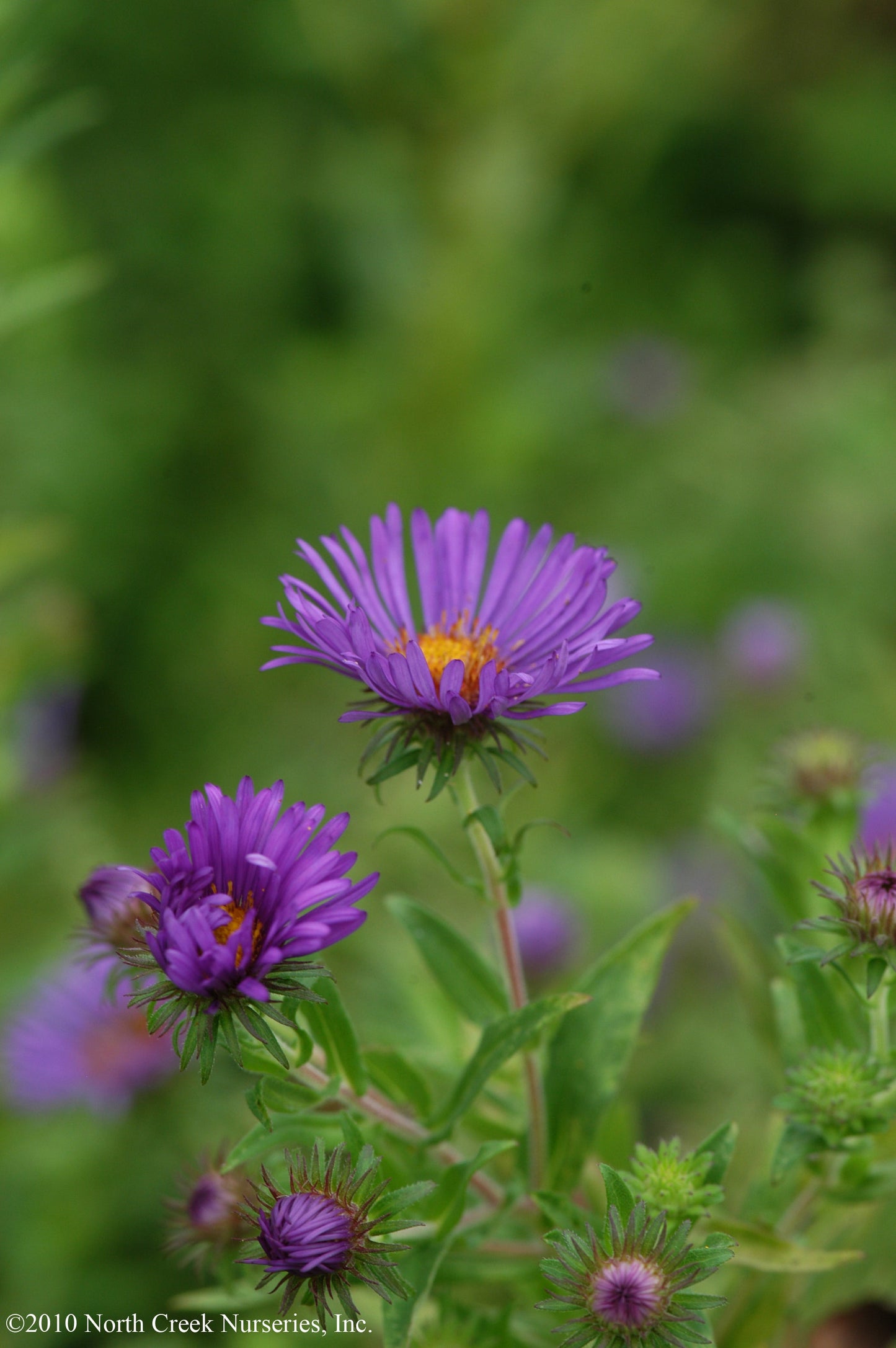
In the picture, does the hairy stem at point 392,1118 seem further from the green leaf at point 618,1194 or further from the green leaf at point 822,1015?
the green leaf at point 822,1015

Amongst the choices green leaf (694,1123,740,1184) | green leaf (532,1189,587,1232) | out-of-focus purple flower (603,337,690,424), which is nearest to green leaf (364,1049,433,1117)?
green leaf (532,1189,587,1232)

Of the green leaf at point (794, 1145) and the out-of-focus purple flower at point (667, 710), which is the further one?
the out-of-focus purple flower at point (667, 710)

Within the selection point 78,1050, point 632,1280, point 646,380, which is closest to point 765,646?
point 646,380

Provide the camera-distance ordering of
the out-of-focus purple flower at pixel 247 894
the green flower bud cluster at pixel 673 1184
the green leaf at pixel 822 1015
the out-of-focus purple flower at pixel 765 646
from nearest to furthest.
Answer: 1. the out-of-focus purple flower at pixel 247 894
2. the green flower bud cluster at pixel 673 1184
3. the green leaf at pixel 822 1015
4. the out-of-focus purple flower at pixel 765 646

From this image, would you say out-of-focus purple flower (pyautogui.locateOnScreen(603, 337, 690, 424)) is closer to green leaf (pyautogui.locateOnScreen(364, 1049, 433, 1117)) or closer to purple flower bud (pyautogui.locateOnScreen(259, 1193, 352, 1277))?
green leaf (pyautogui.locateOnScreen(364, 1049, 433, 1117))

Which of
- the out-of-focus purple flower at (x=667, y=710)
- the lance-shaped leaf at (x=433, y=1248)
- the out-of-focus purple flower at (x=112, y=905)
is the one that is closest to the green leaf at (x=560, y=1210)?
the lance-shaped leaf at (x=433, y=1248)

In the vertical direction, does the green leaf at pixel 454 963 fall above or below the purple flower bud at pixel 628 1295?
above

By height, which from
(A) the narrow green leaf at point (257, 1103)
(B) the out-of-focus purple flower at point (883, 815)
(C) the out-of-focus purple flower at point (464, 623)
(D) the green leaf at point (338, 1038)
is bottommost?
(A) the narrow green leaf at point (257, 1103)

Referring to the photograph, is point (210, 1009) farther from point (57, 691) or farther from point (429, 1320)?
point (57, 691)
